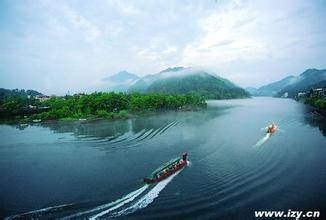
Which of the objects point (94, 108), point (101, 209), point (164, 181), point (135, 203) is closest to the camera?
point (101, 209)

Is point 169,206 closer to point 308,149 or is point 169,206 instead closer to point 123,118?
point 308,149

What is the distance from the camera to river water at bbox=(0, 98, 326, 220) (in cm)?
1772

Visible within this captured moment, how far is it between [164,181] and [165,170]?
3.95 ft

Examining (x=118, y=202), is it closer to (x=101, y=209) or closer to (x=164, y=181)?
(x=101, y=209)

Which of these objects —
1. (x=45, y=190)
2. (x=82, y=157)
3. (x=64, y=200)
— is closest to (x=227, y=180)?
(x=64, y=200)

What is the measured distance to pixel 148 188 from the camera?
20.8m

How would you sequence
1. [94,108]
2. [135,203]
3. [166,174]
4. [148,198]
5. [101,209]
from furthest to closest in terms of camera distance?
[94,108] → [166,174] → [148,198] → [135,203] → [101,209]

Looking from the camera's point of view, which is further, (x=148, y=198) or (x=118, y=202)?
(x=148, y=198)

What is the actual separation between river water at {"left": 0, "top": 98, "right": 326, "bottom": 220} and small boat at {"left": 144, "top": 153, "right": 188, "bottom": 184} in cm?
55

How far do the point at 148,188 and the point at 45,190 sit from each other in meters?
9.17

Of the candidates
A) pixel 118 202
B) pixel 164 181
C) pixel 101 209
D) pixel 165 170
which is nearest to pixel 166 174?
pixel 165 170

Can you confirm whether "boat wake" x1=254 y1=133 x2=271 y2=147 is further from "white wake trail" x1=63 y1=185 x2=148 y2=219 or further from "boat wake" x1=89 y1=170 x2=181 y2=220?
"white wake trail" x1=63 y1=185 x2=148 y2=219

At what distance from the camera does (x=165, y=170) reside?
913 inches

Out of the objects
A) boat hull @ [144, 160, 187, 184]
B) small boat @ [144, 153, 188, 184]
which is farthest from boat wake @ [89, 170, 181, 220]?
small boat @ [144, 153, 188, 184]
